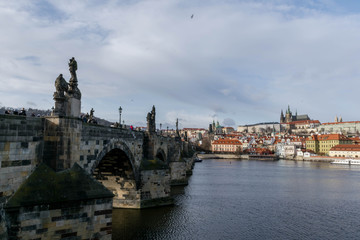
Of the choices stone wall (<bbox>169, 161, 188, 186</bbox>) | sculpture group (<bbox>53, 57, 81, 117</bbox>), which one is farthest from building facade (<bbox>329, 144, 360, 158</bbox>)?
sculpture group (<bbox>53, 57, 81, 117</bbox>)

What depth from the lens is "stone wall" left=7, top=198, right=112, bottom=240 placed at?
11.2 m

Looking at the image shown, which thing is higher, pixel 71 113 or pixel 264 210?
pixel 71 113

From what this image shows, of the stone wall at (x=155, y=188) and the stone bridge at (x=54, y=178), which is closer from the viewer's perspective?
the stone bridge at (x=54, y=178)

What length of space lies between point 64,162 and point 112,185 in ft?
46.7

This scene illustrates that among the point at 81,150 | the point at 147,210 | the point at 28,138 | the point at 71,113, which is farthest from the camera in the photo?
the point at 147,210

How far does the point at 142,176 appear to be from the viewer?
27.8 meters

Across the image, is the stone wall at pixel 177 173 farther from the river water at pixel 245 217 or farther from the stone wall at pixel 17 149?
the stone wall at pixel 17 149

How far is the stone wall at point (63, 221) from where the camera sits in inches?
442

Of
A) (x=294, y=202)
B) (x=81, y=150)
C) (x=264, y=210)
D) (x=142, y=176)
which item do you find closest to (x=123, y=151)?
(x=142, y=176)

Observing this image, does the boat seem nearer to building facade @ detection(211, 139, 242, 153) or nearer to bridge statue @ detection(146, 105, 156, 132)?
building facade @ detection(211, 139, 242, 153)

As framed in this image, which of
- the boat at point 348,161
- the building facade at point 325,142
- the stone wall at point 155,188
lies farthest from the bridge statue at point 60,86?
the building facade at point 325,142

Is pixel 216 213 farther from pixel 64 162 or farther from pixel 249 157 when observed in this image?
pixel 249 157

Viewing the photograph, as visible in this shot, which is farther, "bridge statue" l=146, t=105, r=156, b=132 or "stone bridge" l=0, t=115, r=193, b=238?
"bridge statue" l=146, t=105, r=156, b=132

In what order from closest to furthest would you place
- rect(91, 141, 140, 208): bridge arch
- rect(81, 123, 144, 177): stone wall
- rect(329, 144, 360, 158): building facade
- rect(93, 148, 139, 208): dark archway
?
1. rect(81, 123, 144, 177): stone wall
2. rect(91, 141, 140, 208): bridge arch
3. rect(93, 148, 139, 208): dark archway
4. rect(329, 144, 360, 158): building facade
